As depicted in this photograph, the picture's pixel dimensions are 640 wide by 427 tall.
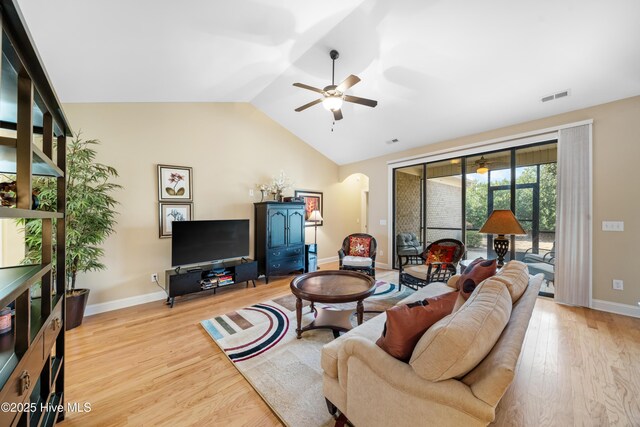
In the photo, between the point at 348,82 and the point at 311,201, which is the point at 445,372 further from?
the point at 311,201

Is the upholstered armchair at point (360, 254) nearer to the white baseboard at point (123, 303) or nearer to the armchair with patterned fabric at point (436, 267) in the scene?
the armchair with patterned fabric at point (436, 267)

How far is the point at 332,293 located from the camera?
2375mm

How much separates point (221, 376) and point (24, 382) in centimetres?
126

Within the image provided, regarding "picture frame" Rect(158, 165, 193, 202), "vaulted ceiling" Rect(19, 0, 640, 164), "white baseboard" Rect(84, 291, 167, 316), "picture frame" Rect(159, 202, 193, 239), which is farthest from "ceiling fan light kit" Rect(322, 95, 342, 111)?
"white baseboard" Rect(84, 291, 167, 316)

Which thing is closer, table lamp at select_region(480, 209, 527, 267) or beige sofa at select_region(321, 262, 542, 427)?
beige sofa at select_region(321, 262, 542, 427)

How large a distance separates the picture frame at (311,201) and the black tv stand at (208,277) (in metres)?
1.85

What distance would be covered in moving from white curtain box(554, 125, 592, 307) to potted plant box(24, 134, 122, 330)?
232 inches

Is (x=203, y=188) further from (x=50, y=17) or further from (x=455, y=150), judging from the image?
Answer: (x=455, y=150)

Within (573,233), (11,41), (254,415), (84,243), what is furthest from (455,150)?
(84,243)

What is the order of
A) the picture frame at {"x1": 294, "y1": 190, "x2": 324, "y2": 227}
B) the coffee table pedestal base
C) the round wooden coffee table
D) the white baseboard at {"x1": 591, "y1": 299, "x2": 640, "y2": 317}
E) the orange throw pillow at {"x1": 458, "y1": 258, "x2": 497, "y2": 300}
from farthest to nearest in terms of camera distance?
the picture frame at {"x1": 294, "y1": 190, "x2": 324, "y2": 227}, the white baseboard at {"x1": 591, "y1": 299, "x2": 640, "y2": 317}, the coffee table pedestal base, the round wooden coffee table, the orange throw pillow at {"x1": 458, "y1": 258, "x2": 497, "y2": 300}

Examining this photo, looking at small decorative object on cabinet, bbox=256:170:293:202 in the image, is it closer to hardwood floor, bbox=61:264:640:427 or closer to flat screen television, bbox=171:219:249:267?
flat screen television, bbox=171:219:249:267

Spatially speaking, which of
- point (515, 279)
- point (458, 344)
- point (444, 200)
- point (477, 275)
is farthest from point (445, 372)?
point (444, 200)

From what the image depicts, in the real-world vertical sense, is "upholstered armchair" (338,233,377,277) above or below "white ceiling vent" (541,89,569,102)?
below

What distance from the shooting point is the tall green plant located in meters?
2.46
